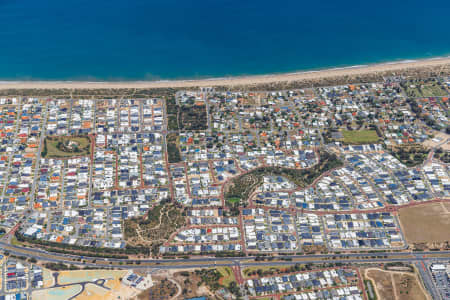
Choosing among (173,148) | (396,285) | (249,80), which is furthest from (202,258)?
(249,80)

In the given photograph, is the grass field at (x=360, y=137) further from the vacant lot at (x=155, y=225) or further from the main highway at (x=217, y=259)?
the vacant lot at (x=155, y=225)

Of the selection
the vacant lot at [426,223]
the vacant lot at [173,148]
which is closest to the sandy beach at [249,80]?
the vacant lot at [173,148]

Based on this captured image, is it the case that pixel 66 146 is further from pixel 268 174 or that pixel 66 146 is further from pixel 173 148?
pixel 268 174

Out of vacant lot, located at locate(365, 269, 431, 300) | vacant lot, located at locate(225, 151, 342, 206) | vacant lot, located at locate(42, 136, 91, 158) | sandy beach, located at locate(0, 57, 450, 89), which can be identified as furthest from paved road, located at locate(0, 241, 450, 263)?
sandy beach, located at locate(0, 57, 450, 89)

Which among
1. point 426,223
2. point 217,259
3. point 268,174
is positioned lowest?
point 217,259

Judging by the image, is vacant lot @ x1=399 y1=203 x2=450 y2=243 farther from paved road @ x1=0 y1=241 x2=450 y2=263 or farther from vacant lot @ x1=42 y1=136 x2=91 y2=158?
vacant lot @ x1=42 y1=136 x2=91 y2=158

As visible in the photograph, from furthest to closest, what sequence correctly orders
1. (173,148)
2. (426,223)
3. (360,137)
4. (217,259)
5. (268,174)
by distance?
1. (360,137)
2. (173,148)
3. (268,174)
4. (426,223)
5. (217,259)
